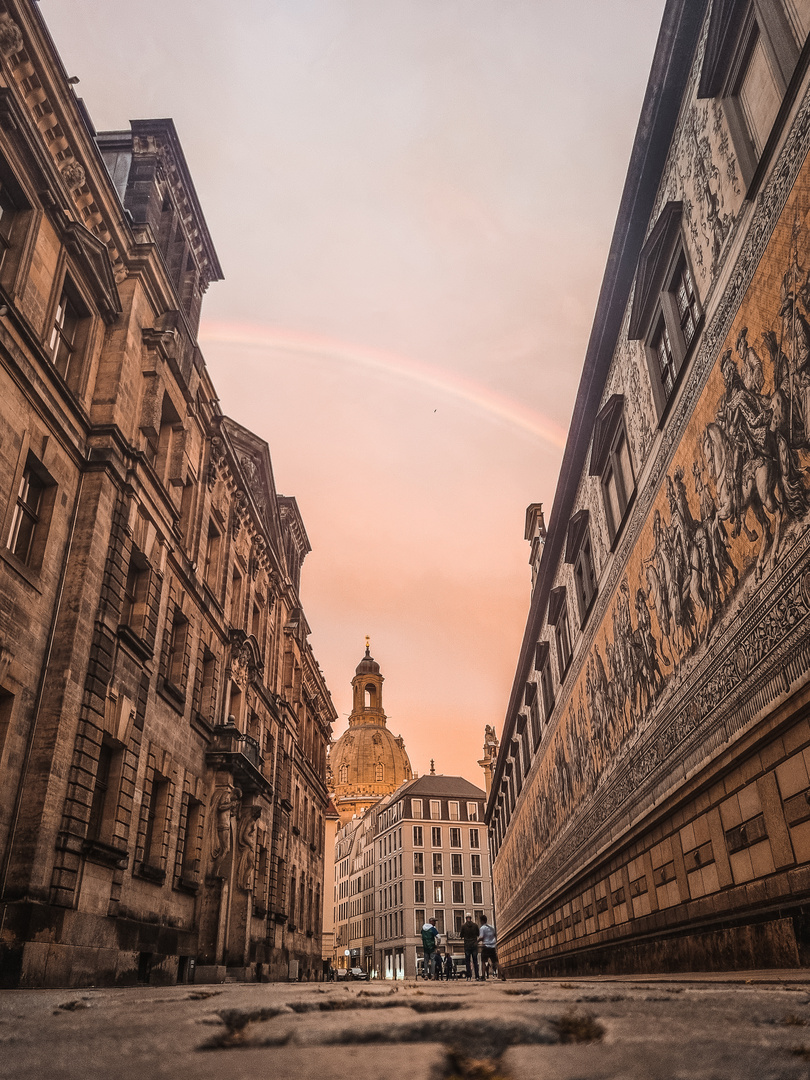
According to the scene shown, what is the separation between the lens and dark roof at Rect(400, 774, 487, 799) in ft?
293

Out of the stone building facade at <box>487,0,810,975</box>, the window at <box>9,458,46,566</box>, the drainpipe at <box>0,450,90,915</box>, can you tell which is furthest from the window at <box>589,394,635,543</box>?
the window at <box>9,458,46,566</box>

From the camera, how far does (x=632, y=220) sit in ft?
46.3

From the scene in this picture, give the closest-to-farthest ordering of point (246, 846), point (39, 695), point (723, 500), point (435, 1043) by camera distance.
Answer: point (435, 1043) < point (723, 500) < point (39, 695) < point (246, 846)

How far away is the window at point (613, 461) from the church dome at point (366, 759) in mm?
122628

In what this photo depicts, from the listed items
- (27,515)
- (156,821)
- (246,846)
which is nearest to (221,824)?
(246,846)

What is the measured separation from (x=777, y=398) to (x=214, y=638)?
1818cm

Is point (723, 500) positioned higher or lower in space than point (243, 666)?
lower

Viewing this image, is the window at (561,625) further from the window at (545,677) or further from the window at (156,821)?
the window at (156,821)

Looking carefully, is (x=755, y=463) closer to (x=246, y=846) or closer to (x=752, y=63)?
(x=752, y=63)

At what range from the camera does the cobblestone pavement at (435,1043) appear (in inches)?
60.1

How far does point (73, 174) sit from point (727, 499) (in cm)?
1393

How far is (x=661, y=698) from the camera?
1259cm

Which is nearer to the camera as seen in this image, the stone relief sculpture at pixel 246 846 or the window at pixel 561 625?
the window at pixel 561 625

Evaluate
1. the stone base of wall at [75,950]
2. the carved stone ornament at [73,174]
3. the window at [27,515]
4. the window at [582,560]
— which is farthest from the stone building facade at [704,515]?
the carved stone ornament at [73,174]
